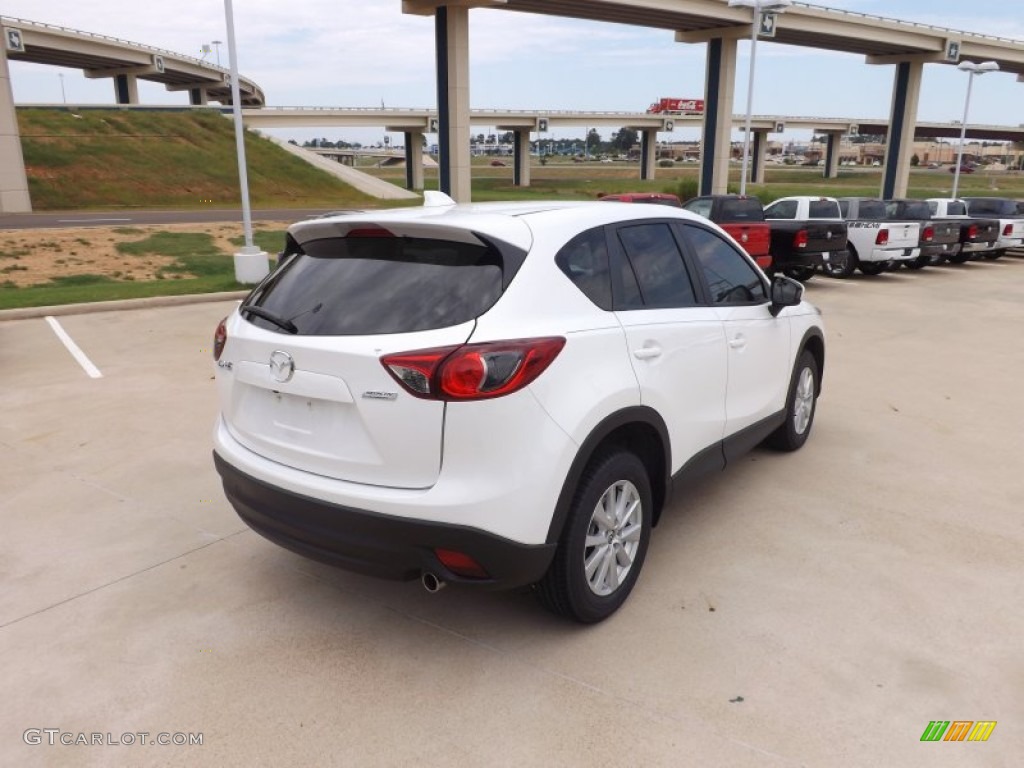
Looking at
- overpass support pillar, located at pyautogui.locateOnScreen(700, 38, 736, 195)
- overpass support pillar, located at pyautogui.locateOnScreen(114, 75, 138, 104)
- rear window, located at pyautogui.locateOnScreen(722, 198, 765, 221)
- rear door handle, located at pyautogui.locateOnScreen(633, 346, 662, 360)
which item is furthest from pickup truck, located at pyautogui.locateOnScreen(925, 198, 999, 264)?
overpass support pillar, located at pyautogui.locateOnScreen(114, 75, 138, 104)

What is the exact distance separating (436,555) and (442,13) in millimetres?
30627

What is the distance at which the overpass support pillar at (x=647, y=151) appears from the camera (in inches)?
3713

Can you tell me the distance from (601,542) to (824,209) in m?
14.4

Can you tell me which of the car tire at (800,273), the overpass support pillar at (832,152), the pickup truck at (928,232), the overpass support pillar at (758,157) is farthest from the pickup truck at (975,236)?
the overpass support pillar at (832,152)

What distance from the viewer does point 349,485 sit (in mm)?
3029

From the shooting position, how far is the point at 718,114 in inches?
1499

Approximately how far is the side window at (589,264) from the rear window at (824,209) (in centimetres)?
1358

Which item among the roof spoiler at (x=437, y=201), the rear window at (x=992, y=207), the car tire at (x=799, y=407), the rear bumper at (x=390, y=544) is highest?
the roof spoiler at (x=437, y=201)

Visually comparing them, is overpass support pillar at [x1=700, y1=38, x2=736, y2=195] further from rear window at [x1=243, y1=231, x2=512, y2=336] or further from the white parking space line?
rear window at [x1=243, y1=231, x2=512, y2=336]

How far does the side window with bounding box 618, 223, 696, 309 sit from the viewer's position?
3.78 metres

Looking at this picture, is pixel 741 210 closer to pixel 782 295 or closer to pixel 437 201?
pixel 782 295

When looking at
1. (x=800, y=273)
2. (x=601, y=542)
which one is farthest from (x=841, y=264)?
(x=601, y=542)

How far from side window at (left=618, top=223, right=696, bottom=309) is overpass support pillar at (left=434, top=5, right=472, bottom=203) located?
90.0 ft

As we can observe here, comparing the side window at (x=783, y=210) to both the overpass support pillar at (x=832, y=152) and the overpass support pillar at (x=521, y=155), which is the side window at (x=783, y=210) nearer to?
the overpass support pillar at (x=521, y=155)
